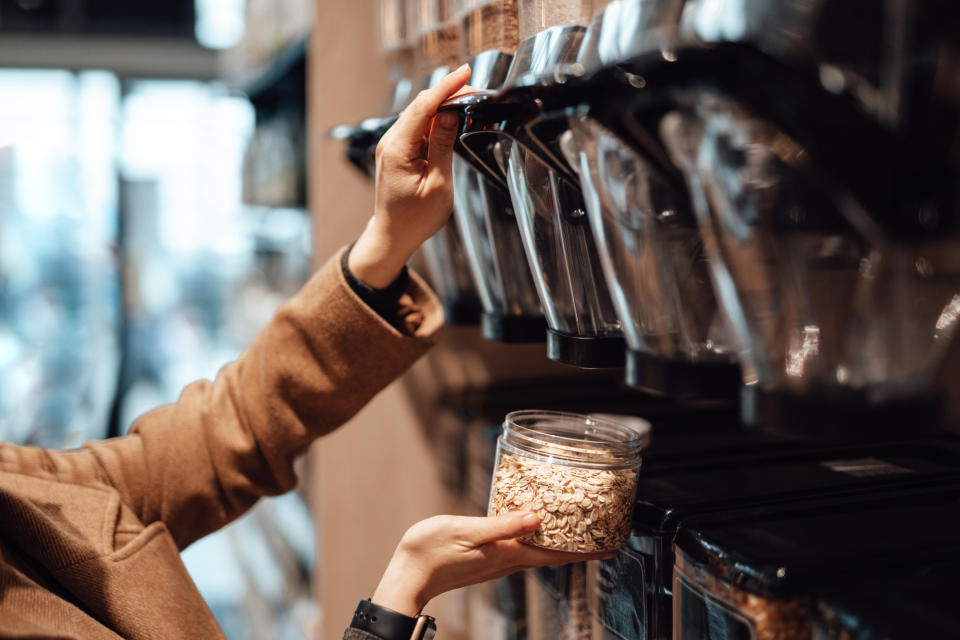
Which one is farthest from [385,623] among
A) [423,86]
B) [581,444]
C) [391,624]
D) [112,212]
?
[112,212]

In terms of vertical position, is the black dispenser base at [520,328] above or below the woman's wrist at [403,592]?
above

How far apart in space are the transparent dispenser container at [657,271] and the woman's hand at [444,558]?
21 centimetres

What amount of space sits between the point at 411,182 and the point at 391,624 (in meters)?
0.44

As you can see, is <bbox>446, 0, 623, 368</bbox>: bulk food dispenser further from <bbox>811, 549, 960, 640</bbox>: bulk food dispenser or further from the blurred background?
the blurred background

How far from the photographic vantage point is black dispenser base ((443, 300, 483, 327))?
1.11 metres

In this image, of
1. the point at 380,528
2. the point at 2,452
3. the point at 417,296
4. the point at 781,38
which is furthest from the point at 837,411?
the point at 380,528

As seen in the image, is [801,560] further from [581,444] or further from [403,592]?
[403,592]

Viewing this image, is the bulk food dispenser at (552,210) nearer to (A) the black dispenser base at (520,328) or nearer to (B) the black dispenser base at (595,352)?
(B) the black dispenser base at (595,352)

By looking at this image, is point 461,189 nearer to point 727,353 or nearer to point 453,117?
point 453,117

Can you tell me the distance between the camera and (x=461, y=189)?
95 cm

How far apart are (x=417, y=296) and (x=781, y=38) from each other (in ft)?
2.09

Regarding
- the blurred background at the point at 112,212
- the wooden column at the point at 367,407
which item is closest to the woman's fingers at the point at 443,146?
the wooden column at the point at 367,407

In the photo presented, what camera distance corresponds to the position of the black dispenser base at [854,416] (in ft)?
1.62

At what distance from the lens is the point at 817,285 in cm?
50
